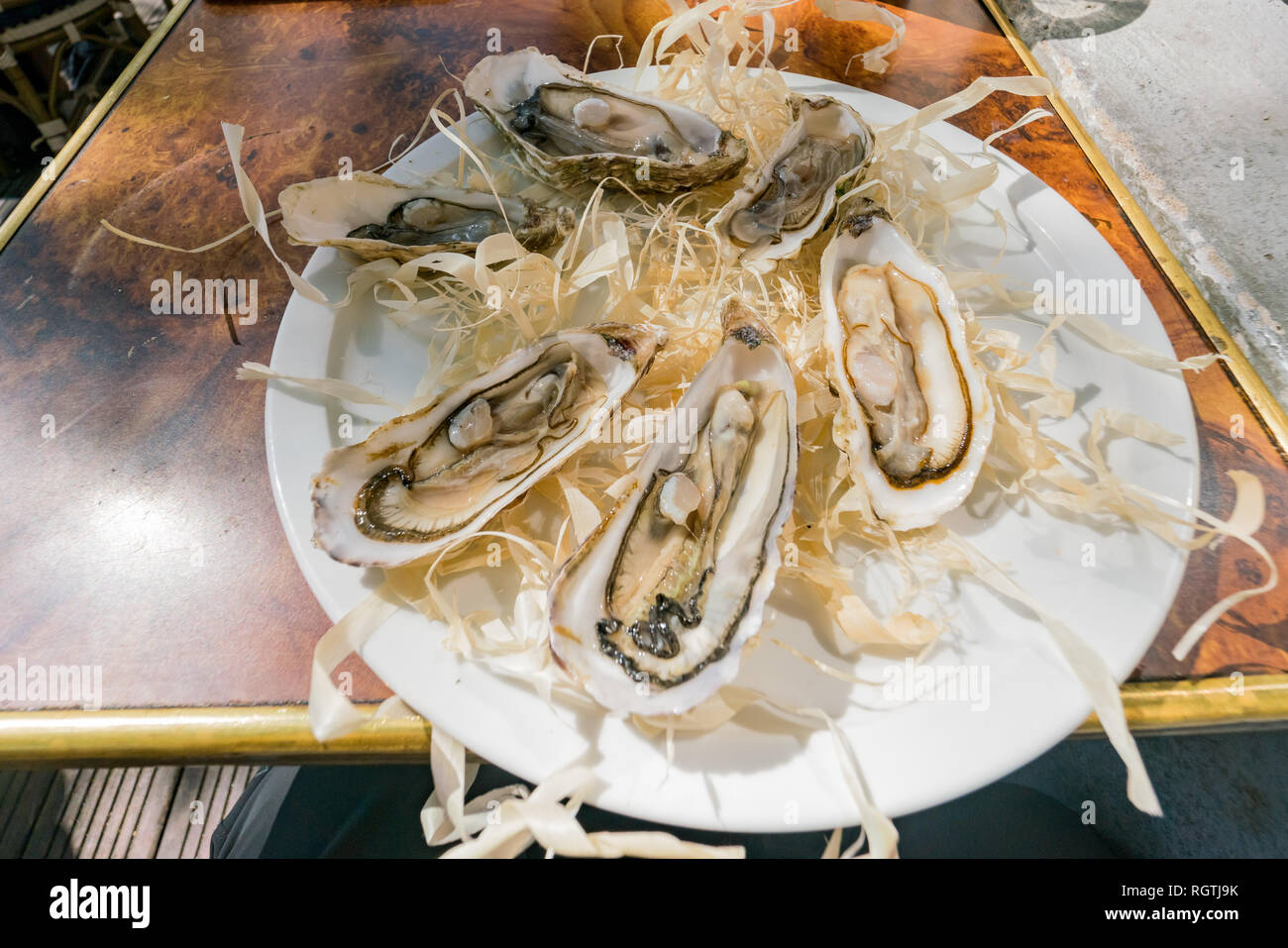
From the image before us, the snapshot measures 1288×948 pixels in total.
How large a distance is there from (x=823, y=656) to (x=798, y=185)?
74 centimetres

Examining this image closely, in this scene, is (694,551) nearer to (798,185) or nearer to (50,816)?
(798,185)

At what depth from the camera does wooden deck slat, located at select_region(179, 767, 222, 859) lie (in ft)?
4.52

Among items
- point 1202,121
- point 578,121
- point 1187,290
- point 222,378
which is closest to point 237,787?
point 222,378

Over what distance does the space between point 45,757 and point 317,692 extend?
393 millimetres

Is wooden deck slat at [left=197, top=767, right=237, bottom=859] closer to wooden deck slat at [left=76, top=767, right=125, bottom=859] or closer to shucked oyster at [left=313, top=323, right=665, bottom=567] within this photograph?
wooden deck slat at [left=76, top=767, right=125, bottom=859]

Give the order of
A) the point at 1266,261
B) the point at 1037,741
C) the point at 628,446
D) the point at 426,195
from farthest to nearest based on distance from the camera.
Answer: the point at 1266,261 → the point at 426,195 → the point at 628,446 → the point at 1037,741

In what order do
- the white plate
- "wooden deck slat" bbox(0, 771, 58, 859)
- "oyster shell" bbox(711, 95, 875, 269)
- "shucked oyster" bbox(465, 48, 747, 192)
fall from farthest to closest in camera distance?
"wooden deck slat" bbox(0, 771, 58, 859) → "shucked oyster" bbox(465, 48, 747, 192) → "oyster shell" bbox(711, 95, 875, 269) → the white plate

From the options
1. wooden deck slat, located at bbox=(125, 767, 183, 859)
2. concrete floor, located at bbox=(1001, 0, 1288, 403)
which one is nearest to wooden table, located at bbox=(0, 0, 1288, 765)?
concrete floor, located at bbox=(1001, 0, 1288, 403)

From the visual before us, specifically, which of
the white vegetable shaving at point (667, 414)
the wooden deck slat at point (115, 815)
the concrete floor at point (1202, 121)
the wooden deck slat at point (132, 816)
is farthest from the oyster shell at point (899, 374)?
the wooden deck slat at point (115, 815)

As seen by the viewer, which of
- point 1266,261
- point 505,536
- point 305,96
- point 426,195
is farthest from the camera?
point 305,96

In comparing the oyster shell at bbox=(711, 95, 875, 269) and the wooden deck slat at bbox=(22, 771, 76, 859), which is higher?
the oyster shell at bbox=(711, 95, 875, 269)
